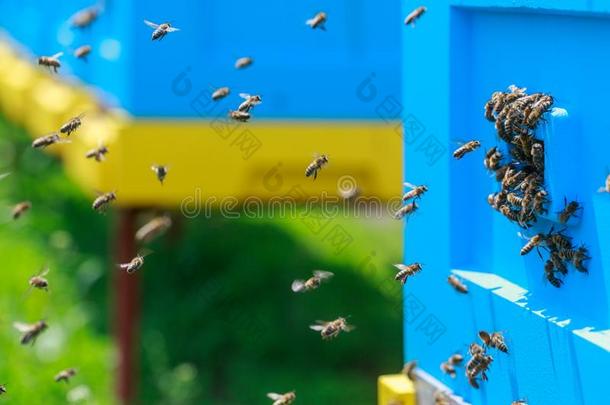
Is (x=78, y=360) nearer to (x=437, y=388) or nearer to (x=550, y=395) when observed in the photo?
(x=437, y=388)

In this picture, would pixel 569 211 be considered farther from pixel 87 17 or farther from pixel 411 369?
pixel 87 17

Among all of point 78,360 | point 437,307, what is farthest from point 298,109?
point 437,307

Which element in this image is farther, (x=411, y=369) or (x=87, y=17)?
(x=87, y=17)

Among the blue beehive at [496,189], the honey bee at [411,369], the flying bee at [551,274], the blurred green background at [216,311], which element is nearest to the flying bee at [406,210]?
the blue beehive at [496,189]

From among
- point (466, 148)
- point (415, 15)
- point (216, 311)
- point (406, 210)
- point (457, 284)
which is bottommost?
point (216, 311)

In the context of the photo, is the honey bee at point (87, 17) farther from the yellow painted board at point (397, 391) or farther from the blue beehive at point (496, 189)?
the yellow painted board at point (397, 391)

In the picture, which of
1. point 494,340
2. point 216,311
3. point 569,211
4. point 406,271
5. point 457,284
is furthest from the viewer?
point 216,311

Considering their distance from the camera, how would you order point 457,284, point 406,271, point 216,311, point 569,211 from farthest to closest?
point 216,311, point 406,271, point 457,284, point 569,211

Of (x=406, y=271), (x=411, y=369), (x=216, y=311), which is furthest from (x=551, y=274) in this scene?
(x=216, y=311)

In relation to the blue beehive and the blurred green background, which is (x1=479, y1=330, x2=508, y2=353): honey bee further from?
the blurred green background
